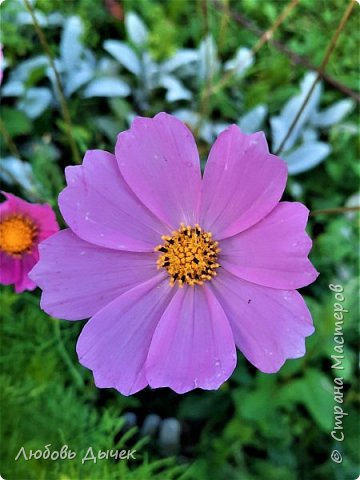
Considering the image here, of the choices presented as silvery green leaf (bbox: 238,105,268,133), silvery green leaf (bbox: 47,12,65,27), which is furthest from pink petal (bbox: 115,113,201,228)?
silvery green leaf (bbox: 47,12,65,27)

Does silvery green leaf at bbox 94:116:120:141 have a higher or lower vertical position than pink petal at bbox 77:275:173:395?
lower

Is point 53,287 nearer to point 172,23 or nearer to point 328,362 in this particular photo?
point 328,362

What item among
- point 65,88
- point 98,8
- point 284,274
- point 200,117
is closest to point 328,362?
point 200,117

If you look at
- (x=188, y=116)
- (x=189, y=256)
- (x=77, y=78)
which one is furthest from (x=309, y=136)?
(x=189, y=256)

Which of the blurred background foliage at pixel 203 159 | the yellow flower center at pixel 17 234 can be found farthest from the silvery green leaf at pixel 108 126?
the yellow flower center at pixel 17 234

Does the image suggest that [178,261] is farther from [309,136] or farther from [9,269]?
[309,136]

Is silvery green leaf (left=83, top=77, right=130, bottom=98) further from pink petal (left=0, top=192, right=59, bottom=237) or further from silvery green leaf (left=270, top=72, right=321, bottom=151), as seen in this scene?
pink petal (left=0, top=192, right=59, bottom=237)

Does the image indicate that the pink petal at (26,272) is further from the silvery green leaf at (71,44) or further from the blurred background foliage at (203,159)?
the silvery green leaf at (71,44)
